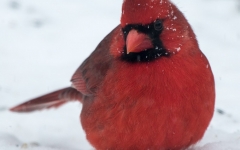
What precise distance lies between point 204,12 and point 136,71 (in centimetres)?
291

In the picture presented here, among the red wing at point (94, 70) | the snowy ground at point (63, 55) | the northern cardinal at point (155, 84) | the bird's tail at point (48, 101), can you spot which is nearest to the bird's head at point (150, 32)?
the northern cardinal at point (155, 84)

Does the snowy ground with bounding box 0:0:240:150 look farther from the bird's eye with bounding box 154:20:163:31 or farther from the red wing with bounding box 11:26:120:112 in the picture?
the bird's eye with bounding box 154:20:163:31

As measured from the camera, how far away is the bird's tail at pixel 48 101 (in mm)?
4867

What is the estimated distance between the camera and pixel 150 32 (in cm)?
361

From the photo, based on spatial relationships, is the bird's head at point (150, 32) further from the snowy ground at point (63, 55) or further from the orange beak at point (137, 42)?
the snowy ground at point (63, 55)

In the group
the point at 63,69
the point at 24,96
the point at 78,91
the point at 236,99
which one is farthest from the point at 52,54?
the point at 236,99

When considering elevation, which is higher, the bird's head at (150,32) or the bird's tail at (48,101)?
the bird's head at (150,32)

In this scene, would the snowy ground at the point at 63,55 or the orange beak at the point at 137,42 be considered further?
the snowy ground at the point at 63,55

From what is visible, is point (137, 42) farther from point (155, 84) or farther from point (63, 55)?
point (63, 55)

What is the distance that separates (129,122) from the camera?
3.66 m

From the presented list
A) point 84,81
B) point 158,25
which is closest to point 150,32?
point 158,25

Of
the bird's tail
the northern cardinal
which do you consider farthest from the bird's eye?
the bird's tail

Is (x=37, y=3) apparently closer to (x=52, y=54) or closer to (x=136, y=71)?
(x=52, y=54)

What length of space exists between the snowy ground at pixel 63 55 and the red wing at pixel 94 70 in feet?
1.37
